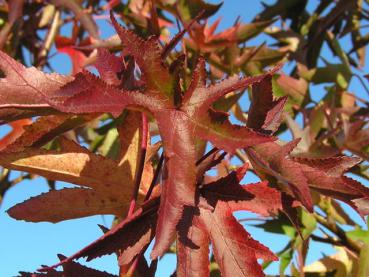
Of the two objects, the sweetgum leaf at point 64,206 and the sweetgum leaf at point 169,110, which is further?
the sweetgum leaf at point 64,206

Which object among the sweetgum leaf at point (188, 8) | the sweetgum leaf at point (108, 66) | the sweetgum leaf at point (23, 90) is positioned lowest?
the sweetgum leaf at point (23, 90)

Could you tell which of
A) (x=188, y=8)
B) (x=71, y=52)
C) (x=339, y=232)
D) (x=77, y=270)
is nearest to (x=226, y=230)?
(x=77, y=270)

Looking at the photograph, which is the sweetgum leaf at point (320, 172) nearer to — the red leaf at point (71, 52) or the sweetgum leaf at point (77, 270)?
the sweetgum leaf at point (77, 270)

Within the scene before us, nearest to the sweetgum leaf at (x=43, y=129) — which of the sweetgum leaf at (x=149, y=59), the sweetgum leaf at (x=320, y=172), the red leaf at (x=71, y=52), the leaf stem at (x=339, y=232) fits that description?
the sweetgum leaf at (x=149, y=59)

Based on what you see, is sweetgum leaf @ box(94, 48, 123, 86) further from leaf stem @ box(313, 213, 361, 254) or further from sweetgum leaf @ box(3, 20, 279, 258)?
leaf stem @ box(313, 213, 361, 254)

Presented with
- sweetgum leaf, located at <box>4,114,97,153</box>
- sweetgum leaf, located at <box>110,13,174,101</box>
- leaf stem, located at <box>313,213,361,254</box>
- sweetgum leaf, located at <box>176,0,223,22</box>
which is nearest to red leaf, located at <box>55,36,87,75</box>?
sweetgum leaf, located at <box>176,0,223,22</box>

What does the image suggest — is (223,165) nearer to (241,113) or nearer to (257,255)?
(241,113)

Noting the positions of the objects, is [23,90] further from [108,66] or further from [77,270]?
[77,270]

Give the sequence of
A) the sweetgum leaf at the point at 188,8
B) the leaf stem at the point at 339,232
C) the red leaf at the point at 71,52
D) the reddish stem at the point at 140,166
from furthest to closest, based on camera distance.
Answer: the red leaf at the point at 71,52 < the sweetgum leaf at the point at 188,8 < the leaf stem at the point at 339,232 < the reddish stem at the point at 140,166
